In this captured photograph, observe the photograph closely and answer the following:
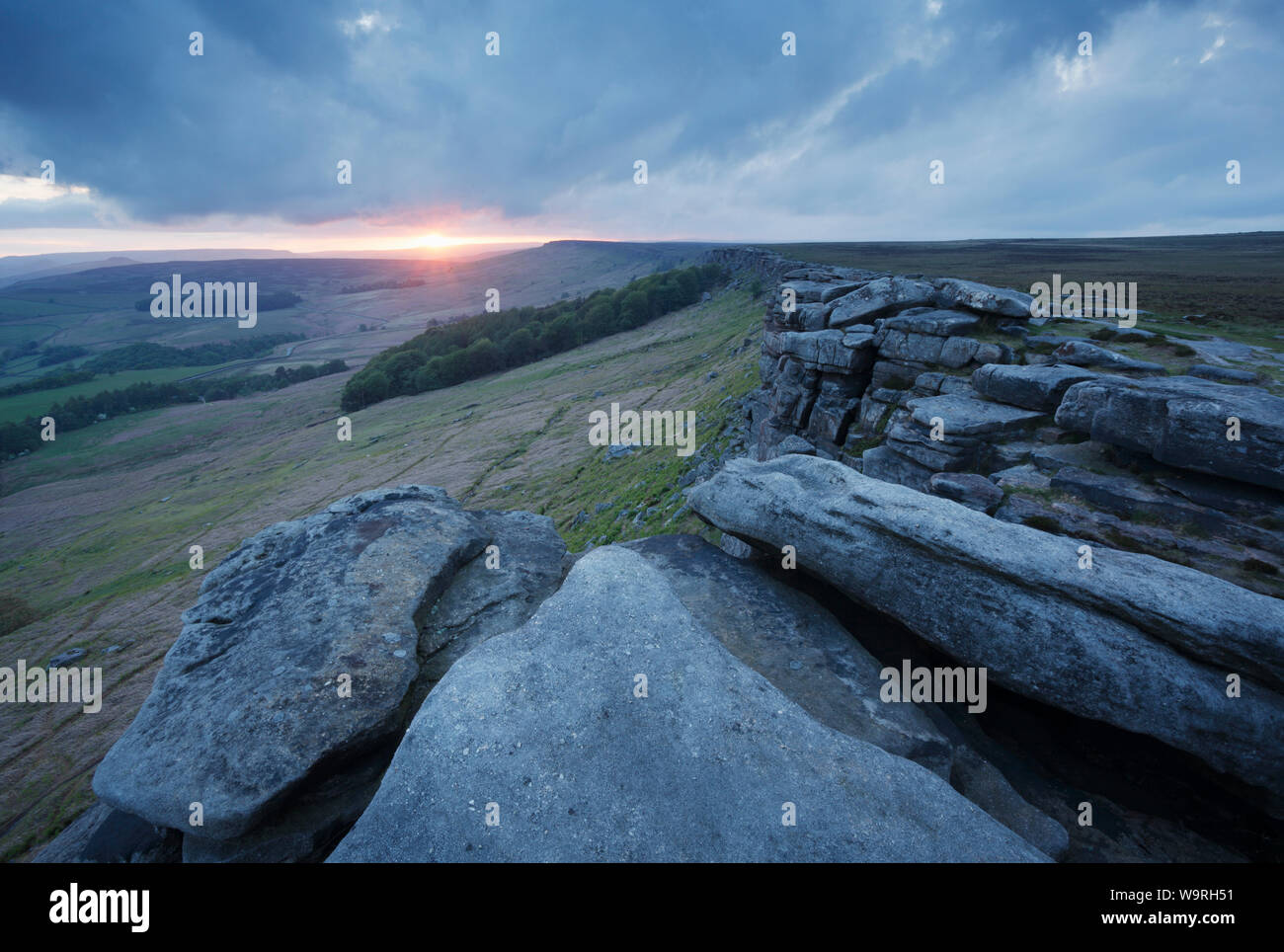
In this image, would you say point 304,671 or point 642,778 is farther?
point 304,671

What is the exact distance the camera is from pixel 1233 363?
17.0 metres

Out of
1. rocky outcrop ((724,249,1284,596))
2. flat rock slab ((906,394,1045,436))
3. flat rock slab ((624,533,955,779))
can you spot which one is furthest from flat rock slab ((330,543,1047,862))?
flat rock slab ((906,394,1045,436))

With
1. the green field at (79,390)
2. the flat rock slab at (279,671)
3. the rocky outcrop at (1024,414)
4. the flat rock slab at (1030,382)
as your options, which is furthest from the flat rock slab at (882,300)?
the green field at (79,390)

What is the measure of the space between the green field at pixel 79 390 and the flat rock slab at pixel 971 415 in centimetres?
15600

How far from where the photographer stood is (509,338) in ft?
334

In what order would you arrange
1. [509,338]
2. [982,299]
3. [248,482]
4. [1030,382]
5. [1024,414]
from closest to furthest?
[1024,414]
[1030,382]
[982,299]
[248,482]
[509,338]

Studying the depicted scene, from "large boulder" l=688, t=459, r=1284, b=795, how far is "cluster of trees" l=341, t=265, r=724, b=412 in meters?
95.4

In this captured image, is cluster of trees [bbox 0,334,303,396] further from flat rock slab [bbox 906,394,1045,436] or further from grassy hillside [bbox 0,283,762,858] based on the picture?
flat rock slab [bbox 906,394,1045,436]

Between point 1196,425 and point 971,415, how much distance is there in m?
4.70

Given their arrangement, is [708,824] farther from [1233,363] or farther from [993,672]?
[1233,363]

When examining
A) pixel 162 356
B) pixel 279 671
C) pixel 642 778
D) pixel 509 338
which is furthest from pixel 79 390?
pixel 642 778

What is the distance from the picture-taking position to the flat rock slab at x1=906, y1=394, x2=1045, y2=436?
14.3 metres

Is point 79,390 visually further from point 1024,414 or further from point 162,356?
point 1024,414
